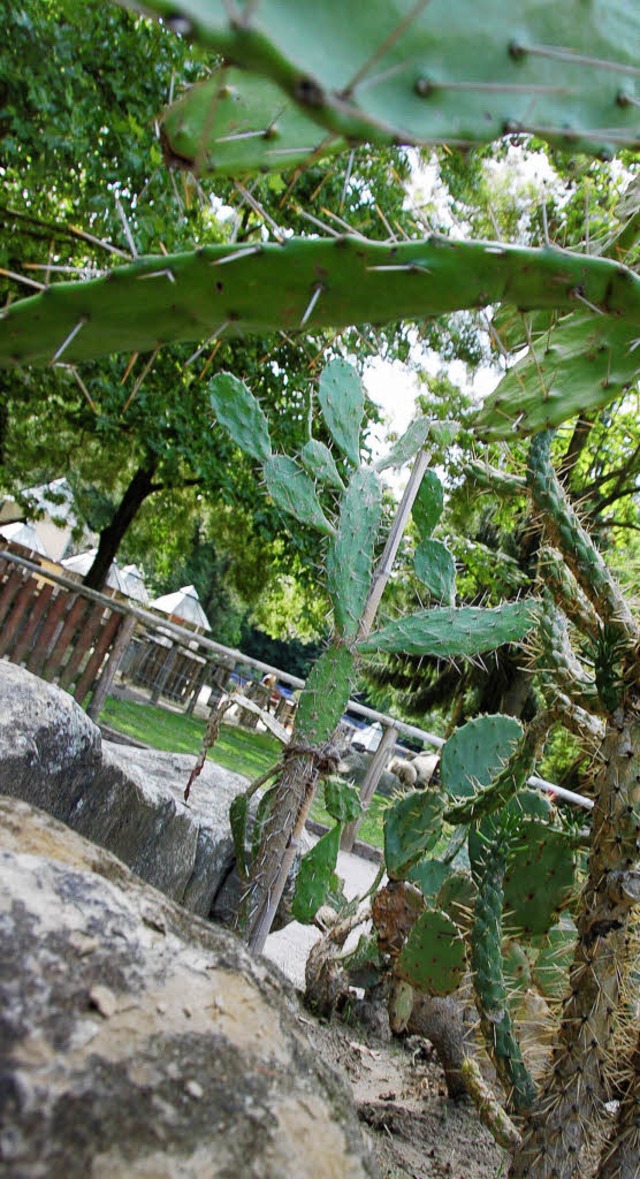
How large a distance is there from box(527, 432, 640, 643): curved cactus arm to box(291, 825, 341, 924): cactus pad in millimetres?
1350

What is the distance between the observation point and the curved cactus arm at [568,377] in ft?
6.71

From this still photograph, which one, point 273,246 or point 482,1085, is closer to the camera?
point 273,246

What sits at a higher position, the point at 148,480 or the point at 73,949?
the point at 148,480

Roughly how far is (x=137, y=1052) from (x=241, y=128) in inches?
57.8

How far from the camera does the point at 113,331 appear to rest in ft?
4.76

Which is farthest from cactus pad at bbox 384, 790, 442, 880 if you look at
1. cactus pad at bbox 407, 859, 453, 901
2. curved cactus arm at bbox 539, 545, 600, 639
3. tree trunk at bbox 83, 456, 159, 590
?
tree trunk at bbox 83, 456, 159, 590

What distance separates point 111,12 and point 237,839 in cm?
576

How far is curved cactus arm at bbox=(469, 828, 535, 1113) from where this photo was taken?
5.77 feet

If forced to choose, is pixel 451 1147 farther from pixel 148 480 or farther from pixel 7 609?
pixel 148 480

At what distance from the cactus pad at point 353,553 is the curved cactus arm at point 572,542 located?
0.71 meters

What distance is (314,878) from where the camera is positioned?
9.58 feet

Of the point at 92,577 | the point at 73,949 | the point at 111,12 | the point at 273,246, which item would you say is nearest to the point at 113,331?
the point at 273,246

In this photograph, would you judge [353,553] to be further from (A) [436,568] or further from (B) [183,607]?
(B) [183,607]

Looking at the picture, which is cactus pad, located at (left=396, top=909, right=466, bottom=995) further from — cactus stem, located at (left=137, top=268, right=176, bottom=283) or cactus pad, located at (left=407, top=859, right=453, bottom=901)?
cactus stem, located at (left=137, top=268, right=176, bottom=283)
